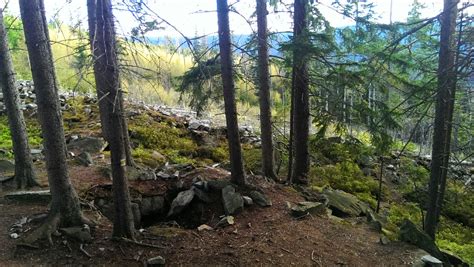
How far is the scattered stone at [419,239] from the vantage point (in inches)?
256

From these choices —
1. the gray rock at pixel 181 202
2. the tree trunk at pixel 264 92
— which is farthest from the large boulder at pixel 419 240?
the gray rock at pixel 181 202

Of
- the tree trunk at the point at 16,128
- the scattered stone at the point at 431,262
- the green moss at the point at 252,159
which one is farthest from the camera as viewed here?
the green moss at the point at 252,159

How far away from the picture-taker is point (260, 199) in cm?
693

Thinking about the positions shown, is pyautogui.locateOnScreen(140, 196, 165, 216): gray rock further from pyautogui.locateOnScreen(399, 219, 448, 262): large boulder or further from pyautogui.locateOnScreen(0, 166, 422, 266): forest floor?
pyautogui.locateOnScreen(399, 219, 448, 262): large boulder

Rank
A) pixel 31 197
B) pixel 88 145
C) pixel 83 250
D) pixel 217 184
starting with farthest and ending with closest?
pixel 88 145 → pixel 217 184 → pixel 31 197 → pixel 83 250

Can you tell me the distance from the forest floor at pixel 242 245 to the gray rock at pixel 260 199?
13 cm

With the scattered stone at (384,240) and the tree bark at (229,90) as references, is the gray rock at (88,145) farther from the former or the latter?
the scattered stone at (384,240)

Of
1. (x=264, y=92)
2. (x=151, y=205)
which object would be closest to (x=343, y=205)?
(x=264, y=92)

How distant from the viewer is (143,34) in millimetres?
4324

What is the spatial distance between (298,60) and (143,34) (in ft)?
10.7

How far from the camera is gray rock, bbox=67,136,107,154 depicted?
35.3ft

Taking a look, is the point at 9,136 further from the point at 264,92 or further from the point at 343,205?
the point at 343,205

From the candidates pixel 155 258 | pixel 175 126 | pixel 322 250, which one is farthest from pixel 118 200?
pixel 175 126

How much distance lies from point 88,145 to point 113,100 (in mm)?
6791
